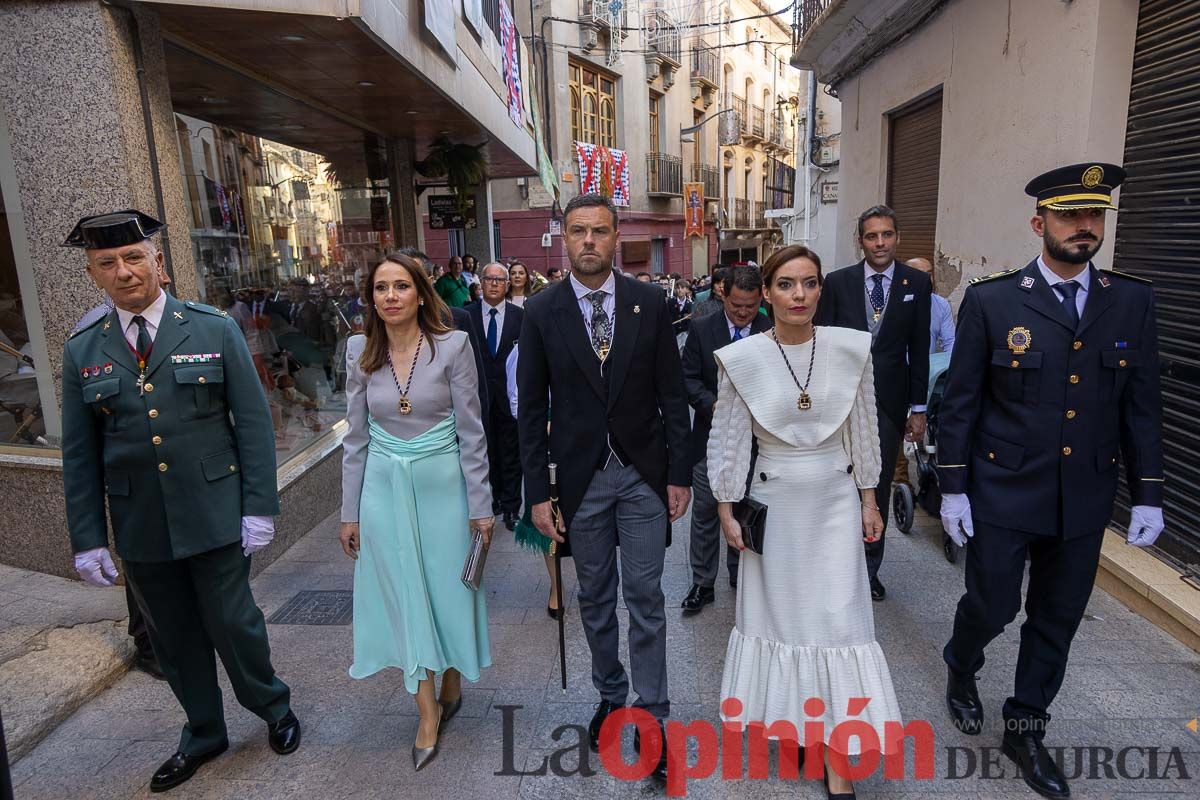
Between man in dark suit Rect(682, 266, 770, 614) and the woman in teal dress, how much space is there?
1.57m

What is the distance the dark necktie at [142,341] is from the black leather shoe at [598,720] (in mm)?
2356

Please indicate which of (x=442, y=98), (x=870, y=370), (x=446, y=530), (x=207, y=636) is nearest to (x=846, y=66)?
(x=442, y=98)

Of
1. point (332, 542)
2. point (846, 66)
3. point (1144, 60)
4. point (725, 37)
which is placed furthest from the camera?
point (725, 37)

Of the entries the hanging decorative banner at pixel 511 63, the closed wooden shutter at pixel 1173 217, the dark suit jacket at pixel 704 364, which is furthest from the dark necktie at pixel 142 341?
the hanging decorative banner at pixel 511 63

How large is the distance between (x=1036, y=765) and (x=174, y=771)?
3.45 metres

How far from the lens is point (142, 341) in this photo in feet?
10.1

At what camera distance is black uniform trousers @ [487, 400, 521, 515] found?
4.45 metres

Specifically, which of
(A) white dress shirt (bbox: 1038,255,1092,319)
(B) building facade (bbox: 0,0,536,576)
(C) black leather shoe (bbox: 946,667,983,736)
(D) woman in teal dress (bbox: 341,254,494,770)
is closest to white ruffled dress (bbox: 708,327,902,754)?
(C) black leather shoe (bbox: 946,667,983,736)

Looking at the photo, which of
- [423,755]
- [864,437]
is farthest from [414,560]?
[864,437]

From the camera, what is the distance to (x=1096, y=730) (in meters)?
3.29

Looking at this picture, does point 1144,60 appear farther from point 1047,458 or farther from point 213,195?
point 213,195

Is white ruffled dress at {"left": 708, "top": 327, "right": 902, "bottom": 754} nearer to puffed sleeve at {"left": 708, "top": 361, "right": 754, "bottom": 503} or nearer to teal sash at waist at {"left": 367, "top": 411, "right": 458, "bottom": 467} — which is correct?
puffed sleeve at {"left": 708, "top": 361, "right": 754, "bottom": 503}

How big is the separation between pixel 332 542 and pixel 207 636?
273cm

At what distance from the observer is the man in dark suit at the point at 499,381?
451 cm
